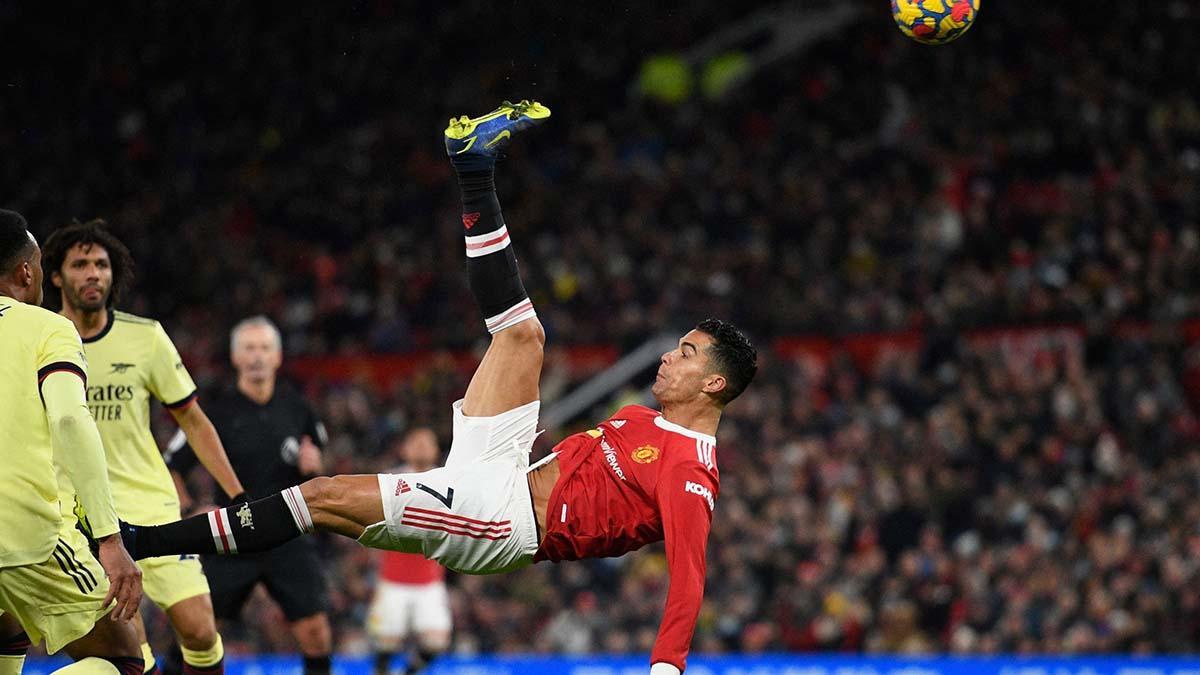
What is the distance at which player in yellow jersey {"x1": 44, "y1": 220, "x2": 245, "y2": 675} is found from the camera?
7301 millimetres

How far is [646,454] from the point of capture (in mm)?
6445

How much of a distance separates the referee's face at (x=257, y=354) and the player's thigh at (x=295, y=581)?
1.01 metres

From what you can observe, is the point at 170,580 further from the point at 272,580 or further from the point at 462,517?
the point at 462,517

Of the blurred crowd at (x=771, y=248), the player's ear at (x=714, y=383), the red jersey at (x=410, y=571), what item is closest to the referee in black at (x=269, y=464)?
the player's ear at (x=714, y=383)

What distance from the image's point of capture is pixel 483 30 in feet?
80.3

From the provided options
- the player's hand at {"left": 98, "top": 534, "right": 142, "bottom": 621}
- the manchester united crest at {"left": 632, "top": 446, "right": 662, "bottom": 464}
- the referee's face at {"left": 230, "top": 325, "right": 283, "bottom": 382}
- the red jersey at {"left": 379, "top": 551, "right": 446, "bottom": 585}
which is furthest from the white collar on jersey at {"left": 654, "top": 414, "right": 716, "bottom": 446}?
the red jersey at {"left": 379, "top": 551, "right": 446, "bottom": 585}

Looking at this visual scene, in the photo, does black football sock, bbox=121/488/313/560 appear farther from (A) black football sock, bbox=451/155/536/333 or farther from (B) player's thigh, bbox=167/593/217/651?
(B) player's thigh, bbox=167/593/217/651

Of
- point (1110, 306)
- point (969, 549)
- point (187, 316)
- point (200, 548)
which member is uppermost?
point (200, 548)

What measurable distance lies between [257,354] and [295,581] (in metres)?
1.31

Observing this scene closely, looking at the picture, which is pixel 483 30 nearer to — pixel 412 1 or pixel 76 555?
pixel 412 1

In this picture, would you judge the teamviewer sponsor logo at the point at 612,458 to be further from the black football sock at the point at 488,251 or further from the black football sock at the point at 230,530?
the black football sock at the point at 230,530

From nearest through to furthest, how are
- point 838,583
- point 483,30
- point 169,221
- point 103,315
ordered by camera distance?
point 103,315, point 838,583, point 169,221, point 483,30

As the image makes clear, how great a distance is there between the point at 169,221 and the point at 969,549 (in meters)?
12.1

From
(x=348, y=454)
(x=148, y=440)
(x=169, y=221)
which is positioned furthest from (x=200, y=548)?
(x=169, y=221)
